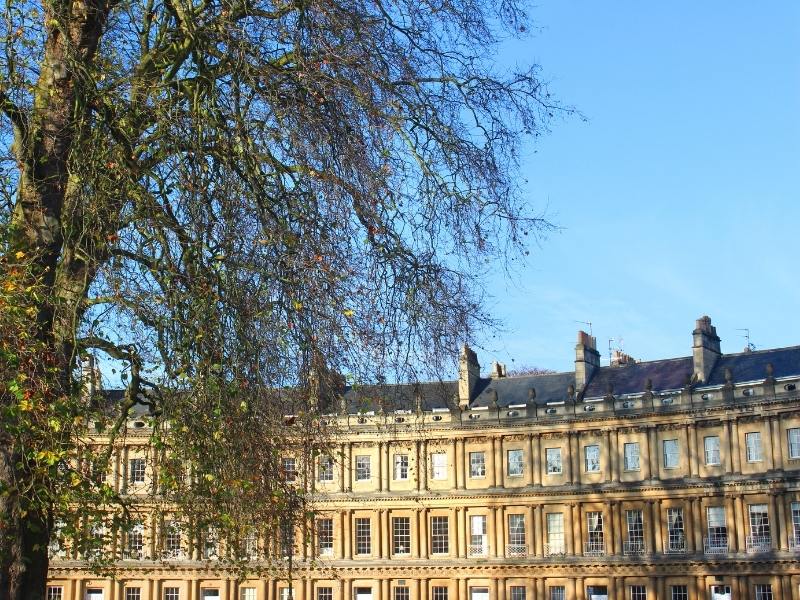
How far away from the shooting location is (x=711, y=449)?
56062 mm

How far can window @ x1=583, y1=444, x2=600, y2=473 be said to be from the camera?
193 feet

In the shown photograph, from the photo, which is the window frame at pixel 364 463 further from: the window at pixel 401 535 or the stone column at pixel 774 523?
the stone column at pixel 774 523

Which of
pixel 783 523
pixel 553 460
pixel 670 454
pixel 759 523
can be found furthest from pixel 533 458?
pixel 783 523

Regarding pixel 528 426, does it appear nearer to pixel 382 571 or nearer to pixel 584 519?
pixel 584 519

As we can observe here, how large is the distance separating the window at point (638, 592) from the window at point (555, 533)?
3.84 meters

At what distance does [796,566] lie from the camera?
52562 millimetres

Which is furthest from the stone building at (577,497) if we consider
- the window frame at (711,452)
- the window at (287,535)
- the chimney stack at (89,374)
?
the chimney stack at (89,374)

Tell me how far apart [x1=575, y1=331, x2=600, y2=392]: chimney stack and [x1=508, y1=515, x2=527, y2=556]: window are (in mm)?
7028

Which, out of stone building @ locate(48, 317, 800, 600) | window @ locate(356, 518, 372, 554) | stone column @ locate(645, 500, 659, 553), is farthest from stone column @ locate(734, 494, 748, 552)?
window @ locate(356, 518, 372, 554)

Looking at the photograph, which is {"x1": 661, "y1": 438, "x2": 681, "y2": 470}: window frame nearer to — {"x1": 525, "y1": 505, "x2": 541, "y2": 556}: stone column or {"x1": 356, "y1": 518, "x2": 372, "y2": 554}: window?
{"x1": 525, "y1": 505, "x2": 541, "y2": 556}: stone column

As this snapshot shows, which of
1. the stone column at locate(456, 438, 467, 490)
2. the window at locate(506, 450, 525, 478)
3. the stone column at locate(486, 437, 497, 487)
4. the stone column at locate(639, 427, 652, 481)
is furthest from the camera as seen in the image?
the stone column at locate(456, 438, 467, 490)

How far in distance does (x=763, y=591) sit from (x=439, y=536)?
15.8 metres

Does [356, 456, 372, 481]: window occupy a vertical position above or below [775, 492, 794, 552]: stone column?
above

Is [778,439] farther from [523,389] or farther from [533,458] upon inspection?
[523,389]
